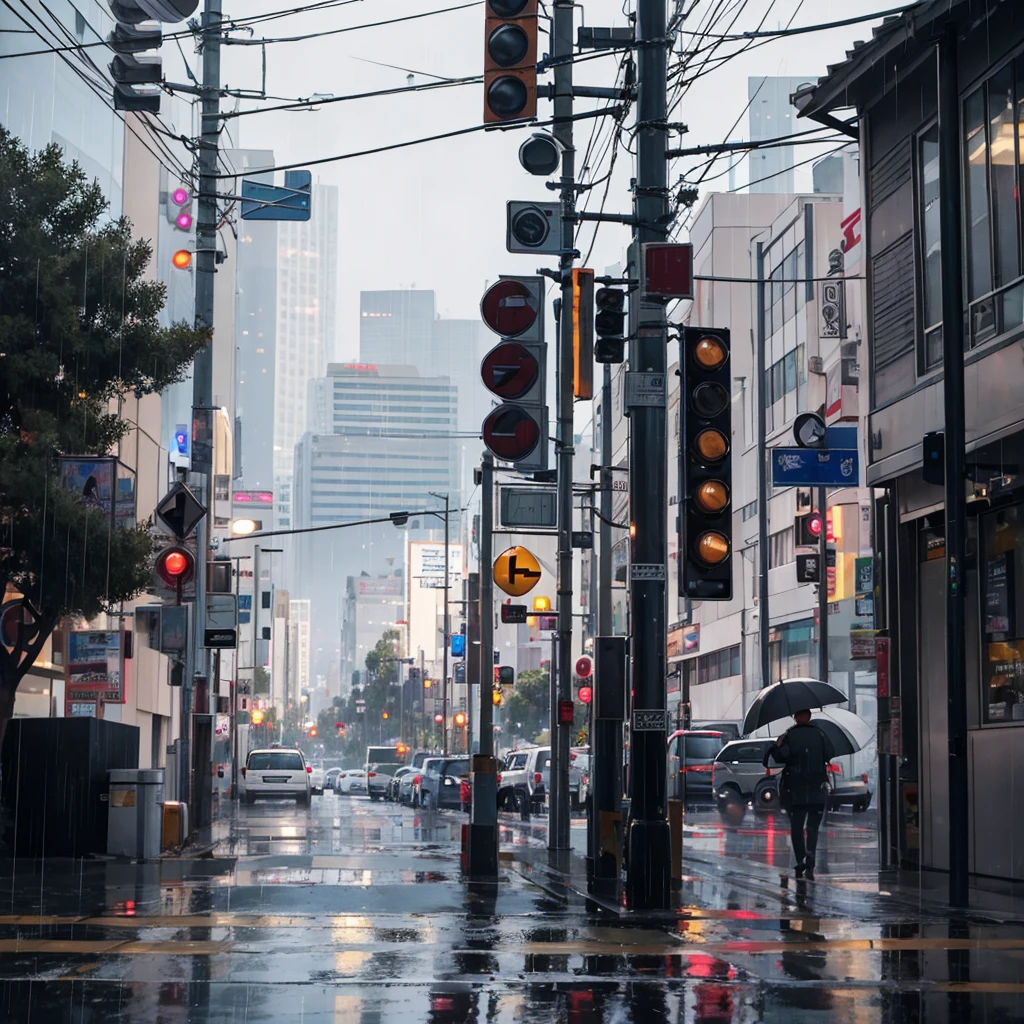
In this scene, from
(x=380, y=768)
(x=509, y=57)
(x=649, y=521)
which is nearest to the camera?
(x=509, y=57)

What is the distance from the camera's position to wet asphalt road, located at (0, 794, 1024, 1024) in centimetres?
877

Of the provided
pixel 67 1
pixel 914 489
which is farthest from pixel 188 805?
pixel 67 1

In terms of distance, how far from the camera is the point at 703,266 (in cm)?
7488

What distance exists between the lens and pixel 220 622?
2631cm

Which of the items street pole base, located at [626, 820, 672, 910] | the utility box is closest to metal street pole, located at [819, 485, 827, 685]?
the utility box

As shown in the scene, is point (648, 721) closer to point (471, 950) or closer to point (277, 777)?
point (471, 950)

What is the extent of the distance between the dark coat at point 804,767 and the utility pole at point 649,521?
517 cm

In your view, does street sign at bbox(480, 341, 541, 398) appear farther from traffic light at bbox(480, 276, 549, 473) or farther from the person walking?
the person walking

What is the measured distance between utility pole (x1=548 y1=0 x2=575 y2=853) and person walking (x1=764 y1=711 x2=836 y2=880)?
478 centimetres

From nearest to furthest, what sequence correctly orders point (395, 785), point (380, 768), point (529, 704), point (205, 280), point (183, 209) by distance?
1. point (205, 280)
2. point (183, 209)
3. point (395, 785)
4. point (380, 768)
5. point (529, 704)

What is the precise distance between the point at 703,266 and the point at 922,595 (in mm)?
56685

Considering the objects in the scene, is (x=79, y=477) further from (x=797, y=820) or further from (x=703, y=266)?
(x=703, y=266)

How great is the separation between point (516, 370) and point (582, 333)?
441 cm

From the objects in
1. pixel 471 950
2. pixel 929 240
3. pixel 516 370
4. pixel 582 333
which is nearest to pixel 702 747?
pixel 582 333
